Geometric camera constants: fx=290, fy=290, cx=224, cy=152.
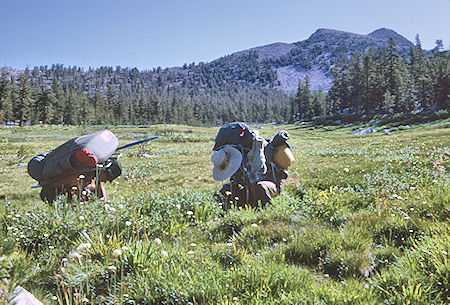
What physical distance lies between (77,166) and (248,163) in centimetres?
354

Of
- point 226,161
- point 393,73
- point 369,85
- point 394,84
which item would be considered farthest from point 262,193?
point 369,85

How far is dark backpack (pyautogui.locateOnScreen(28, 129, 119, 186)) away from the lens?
584 centimetres

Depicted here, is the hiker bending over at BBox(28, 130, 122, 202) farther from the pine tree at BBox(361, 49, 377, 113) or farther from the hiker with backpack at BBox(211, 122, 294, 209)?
the pine tree at BBox(361, 49, 377, 113)

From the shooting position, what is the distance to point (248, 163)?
6.29 metres

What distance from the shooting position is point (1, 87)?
8894 centimetres

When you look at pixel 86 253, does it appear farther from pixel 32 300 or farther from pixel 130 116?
pixel 130 116

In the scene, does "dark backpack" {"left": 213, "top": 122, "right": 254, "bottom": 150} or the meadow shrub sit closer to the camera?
the meadow shrub

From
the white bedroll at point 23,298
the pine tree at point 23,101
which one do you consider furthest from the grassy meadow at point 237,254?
the pine tree at point 23,101

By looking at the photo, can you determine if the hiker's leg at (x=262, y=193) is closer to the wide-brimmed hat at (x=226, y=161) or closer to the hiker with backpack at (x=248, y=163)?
the hiker with backpack at (x=248, y=163)

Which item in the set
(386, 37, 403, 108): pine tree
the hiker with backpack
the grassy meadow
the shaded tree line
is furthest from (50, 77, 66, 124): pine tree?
the grassy meadow

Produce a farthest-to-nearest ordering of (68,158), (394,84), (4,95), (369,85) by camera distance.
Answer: (369,85) < (4,95) < (394,84) < (68,158)

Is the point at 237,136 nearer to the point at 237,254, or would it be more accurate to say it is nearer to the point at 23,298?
the point at 237,254

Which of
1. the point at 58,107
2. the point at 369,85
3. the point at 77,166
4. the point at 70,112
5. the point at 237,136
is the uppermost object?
the point at 58,107

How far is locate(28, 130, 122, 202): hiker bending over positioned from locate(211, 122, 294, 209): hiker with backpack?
2308 millimetres
